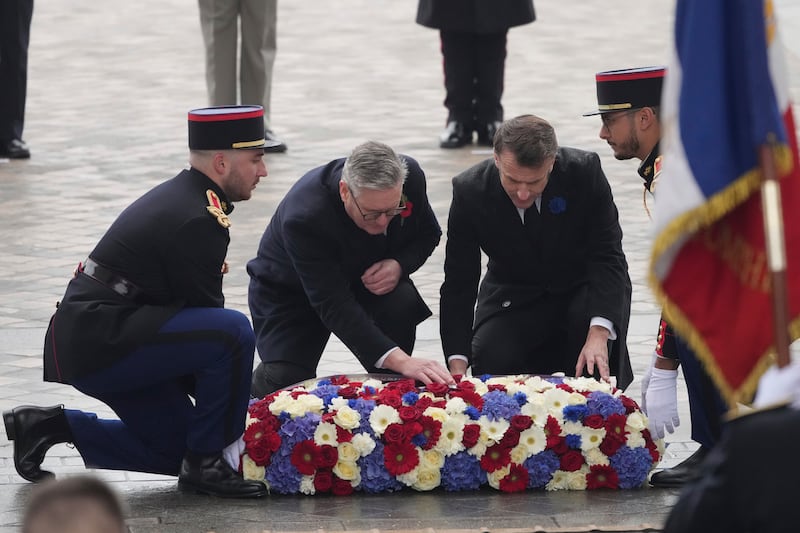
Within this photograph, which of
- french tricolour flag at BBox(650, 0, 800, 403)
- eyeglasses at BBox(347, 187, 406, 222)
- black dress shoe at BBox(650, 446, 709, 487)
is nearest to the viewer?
french tricolour flag at BBox(650, 0, 800, 403)

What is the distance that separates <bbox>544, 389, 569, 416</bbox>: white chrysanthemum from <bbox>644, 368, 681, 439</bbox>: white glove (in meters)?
0.32

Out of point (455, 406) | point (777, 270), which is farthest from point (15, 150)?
point (777, 270)

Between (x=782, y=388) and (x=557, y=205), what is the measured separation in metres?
3.17

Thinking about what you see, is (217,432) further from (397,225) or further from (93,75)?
(93,75)

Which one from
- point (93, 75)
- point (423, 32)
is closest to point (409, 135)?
point (93, 75)

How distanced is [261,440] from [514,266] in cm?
136

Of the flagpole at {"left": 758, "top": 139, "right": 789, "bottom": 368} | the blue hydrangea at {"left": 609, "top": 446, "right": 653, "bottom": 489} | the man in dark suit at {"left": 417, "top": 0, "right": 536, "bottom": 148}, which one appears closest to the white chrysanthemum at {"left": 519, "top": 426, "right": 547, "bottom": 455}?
the blue hydrangea at {"left": 609, "top": 446, "right": 653, "bottom": 489}

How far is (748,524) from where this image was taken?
8.23ft

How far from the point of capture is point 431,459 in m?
5.08

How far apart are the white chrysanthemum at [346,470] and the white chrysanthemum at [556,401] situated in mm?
669

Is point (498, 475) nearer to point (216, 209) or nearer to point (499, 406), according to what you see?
point (499, 406)

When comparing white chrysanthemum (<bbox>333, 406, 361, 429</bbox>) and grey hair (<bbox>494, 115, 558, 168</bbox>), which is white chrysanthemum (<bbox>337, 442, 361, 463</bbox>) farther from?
grey hair (<bbox>494, 115, 558, 168</bbox>)

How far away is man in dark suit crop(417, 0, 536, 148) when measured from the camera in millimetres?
10992

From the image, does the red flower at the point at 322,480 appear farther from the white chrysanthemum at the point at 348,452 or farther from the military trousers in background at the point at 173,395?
the military trousers in background at the point at 173,395
